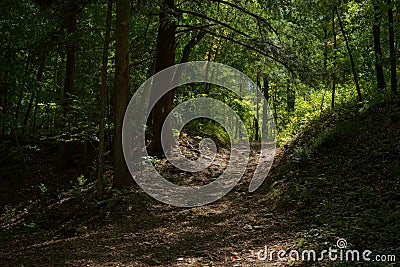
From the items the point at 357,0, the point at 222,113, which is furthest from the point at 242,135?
the point at 357,0

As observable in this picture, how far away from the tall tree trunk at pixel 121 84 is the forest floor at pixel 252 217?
1.55ft

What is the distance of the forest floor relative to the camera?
552 cm

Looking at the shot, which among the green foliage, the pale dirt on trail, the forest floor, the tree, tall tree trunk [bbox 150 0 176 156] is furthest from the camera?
the green foliage

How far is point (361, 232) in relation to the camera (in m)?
5.23

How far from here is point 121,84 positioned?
30.4 ft

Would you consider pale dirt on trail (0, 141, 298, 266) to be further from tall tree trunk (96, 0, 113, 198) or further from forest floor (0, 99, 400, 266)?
tall tree trunk (96, 0, 113, 198)

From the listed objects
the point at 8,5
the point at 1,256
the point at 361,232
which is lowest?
the point at 1,256

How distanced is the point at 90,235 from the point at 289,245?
12.4 ft

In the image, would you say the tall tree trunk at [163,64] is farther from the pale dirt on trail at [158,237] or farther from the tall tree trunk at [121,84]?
the pale dirt on trail at [158,237]

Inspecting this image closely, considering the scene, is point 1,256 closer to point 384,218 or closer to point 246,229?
point 246,229

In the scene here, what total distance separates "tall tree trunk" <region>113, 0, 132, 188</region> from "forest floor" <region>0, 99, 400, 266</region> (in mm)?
474

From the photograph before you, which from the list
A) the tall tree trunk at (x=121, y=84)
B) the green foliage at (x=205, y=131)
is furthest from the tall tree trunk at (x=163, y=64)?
the green foliage at (x=205, y=131)

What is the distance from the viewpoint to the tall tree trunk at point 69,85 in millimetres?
10750

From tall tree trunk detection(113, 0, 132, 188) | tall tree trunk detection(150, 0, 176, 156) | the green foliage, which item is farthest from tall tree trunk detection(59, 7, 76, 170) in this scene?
the green foliage
